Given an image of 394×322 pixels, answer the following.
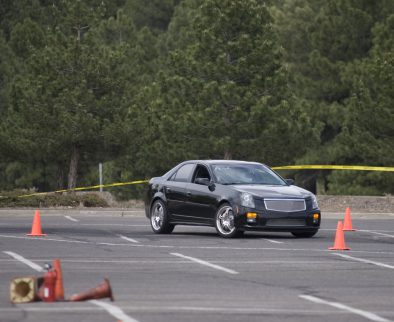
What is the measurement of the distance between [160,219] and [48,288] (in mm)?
13635

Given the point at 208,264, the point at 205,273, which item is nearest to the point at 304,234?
the point at 208,264

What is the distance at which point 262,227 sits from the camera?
2381 cm

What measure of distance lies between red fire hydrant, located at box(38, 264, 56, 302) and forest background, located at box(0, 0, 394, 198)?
36.6 metres

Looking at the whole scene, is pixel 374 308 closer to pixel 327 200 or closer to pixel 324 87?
pixel 327 200

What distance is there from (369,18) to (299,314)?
157 feet

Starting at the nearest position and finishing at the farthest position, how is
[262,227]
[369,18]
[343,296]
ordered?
[343,296], [262,227], [369,18]

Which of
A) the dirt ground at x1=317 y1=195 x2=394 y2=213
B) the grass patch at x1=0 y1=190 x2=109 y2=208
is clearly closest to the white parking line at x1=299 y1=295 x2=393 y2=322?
the dirt ground at x1=317 y1=195 x2=394 y2=213

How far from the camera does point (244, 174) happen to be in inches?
1003

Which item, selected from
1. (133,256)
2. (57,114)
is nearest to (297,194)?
(133,256)

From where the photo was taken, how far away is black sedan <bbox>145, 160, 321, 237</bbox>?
23.8 metres

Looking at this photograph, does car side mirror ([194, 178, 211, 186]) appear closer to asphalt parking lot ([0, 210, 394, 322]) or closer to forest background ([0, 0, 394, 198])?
asphalt parking lot ([0, 210, 394, 322])

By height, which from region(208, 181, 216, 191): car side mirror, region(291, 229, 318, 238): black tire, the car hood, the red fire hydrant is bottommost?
the red fire hydrant

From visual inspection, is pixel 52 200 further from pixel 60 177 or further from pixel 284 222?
pixel 60 177

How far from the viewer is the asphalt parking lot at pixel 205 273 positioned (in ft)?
39.9
